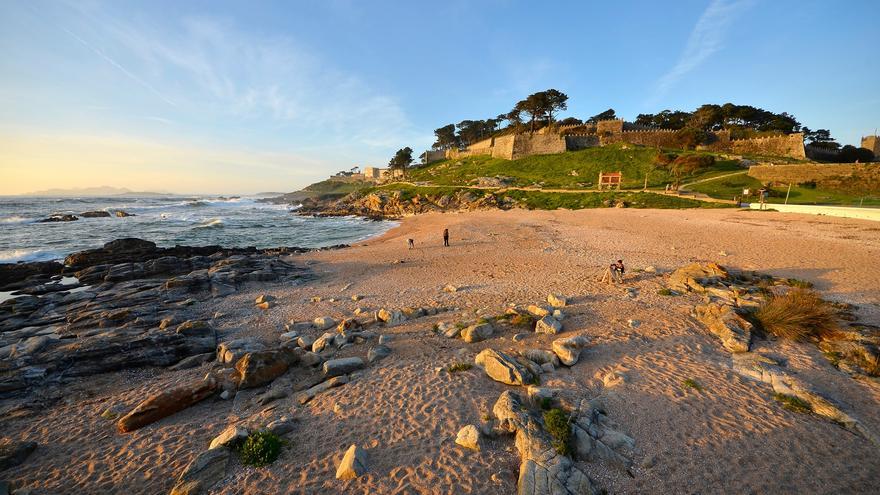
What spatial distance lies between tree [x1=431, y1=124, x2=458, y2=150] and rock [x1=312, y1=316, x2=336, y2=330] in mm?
125390

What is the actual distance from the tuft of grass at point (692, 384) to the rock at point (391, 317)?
9761mm

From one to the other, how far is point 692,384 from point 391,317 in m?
10.3

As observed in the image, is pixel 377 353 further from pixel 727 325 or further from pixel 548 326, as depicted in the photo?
pixel 727 325

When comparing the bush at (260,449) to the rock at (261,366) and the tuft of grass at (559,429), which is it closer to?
the rock at (261,366)

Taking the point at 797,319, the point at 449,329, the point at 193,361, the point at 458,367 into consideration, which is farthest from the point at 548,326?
the point at 193,361

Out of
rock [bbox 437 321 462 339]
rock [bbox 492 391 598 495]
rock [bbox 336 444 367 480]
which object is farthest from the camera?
rock [bbox 437 321 462 339]

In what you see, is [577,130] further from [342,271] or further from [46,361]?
[46,361]

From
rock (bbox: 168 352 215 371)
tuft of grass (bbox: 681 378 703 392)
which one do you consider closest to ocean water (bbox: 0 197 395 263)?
rock (bbox: 168 352 215 371)

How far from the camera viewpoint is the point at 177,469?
7.03m

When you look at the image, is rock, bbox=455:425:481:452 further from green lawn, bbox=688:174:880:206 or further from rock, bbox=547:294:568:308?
green lawn, bbox=688:174:880:206

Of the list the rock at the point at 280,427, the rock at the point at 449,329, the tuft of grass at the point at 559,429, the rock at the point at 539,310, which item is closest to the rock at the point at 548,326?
the rock at the point at 539,310

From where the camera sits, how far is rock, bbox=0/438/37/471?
7.32 m

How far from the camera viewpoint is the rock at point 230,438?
23.5ft

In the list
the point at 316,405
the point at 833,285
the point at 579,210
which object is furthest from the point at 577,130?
the point at 316,405
